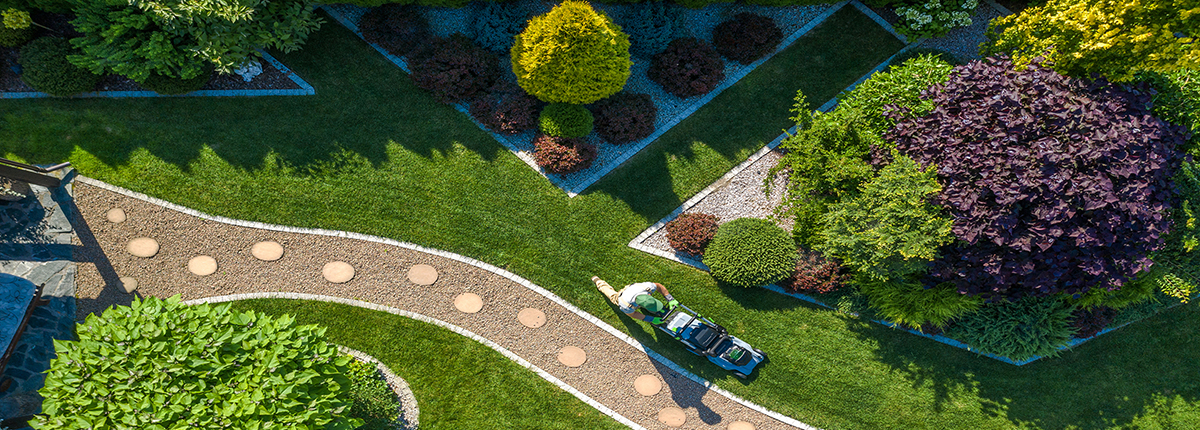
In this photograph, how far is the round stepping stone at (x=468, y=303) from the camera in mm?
15930

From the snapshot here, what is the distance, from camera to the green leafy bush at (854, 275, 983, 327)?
45.8 feet

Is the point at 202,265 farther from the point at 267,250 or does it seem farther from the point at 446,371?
the point at 446,371

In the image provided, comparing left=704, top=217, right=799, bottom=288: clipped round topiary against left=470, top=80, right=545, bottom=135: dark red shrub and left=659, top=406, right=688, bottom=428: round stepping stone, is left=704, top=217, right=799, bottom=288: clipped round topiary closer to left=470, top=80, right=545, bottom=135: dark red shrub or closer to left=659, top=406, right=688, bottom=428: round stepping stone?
left=659, top=406, right=688, bottom=428: round stepping stone

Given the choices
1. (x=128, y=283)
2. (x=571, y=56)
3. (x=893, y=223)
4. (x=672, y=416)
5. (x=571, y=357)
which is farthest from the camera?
(x=672, y=416)

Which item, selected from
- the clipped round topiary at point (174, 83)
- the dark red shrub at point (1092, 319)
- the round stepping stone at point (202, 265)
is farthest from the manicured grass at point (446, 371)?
the dark red shrub at point (1092, 319)

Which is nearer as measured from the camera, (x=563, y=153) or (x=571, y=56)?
(x=571, y=56)

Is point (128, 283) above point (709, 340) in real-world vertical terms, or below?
below

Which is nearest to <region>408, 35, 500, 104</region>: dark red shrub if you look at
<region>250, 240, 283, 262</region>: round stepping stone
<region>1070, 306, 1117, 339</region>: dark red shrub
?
<region>250, 240, 283, 262</region>: round stepping stone

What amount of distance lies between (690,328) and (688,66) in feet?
24.9

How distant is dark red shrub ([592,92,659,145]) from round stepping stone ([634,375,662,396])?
23.5 feet

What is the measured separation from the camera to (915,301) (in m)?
14.4

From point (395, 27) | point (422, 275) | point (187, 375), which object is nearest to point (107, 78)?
point (395, 27)

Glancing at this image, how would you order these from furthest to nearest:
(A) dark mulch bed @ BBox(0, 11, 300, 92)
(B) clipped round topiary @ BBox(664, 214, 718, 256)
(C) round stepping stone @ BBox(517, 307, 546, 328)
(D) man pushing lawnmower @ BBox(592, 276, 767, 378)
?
(C) round stepping stone @ BBox(517, 307, 546, 328) < (B) clipped round topiary @ BBox(664, 214, 718, 256) < (D) man pushing lawnmower @ BBox(592, 276, 767, 378) < (A) dark mulch bed @ BBox(0, 11, 300, 92)

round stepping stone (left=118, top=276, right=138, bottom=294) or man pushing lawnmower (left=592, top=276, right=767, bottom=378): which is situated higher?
man pushing lawnmower (left=592, top=276, right=767, bottom=378)
